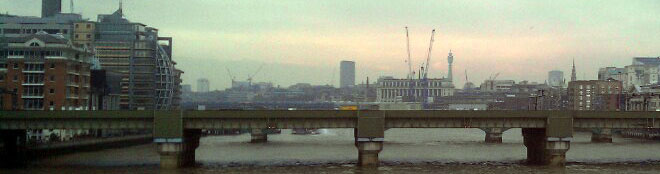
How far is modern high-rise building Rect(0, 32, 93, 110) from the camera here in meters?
126

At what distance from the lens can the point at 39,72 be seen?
4988 inches

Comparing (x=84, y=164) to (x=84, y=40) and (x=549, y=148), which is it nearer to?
(x=549, y=148)

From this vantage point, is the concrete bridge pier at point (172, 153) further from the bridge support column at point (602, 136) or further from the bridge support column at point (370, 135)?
the bridge support column at point (602, 136)

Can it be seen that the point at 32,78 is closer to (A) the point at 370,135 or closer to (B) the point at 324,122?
(B) the point at 324,122

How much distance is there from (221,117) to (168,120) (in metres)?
5.81

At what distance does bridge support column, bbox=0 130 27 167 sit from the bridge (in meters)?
0.17

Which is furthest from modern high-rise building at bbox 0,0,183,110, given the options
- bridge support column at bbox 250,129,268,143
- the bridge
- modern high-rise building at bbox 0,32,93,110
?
the bridge

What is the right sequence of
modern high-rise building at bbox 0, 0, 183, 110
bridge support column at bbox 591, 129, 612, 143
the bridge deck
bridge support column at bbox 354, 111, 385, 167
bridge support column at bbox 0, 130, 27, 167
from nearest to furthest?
the bridge deck
bridge support column at bbox 354, 111, 385, 167
bridge support column at bbox 0, 130, 27, 167
bridge support column at bbox 591, 129, 612, 143
modern high-rise building at bbox 0, 0, 183, 110

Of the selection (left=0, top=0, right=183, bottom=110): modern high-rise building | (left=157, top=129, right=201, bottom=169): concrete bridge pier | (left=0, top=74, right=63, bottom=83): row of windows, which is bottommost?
(left=157, top=129, right=201, bottom=169): concrete bridge pier

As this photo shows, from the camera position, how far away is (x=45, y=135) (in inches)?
4651

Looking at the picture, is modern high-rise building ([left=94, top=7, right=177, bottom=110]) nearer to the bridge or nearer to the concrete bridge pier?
the bridge

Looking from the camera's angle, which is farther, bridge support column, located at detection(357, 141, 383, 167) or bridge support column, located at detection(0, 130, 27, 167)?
bridge support column, located at detection(0, 130, 27, 167)

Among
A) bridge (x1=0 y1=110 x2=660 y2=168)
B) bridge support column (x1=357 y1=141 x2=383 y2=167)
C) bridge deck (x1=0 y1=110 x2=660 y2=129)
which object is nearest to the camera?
bridge (x1=0 y1=110 x2=660 y2=168)

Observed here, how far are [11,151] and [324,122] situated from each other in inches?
1519
